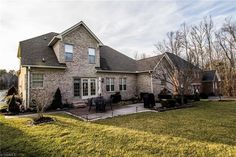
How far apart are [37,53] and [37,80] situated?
9.62ft

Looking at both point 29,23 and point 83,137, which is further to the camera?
point 29,23

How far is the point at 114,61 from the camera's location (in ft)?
69.3

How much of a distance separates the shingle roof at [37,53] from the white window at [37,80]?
41.2 inches

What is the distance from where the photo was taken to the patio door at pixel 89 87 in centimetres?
1666

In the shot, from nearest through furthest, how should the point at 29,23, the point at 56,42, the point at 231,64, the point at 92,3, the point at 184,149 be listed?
1. the point at 184,149
2. the point at 92,3
3. the point at 29,23
4. the point at 56,42
5. the point at 231,64

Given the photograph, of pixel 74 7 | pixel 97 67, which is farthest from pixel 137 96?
pixel 74 7

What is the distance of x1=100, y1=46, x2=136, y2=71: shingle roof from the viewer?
19.4 metres

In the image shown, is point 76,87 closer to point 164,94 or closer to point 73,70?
point 73,70

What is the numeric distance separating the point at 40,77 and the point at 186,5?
44.9ft

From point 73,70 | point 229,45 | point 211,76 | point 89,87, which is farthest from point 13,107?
point 229,45

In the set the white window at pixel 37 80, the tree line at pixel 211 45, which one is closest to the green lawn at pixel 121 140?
the white window at pixel 37 80

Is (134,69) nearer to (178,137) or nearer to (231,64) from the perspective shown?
(178,137)

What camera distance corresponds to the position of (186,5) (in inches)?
512

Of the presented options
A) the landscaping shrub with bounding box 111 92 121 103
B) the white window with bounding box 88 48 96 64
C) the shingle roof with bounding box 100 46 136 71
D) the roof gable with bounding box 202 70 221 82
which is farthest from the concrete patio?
the roof gable with bounding box 202 70 221 82
